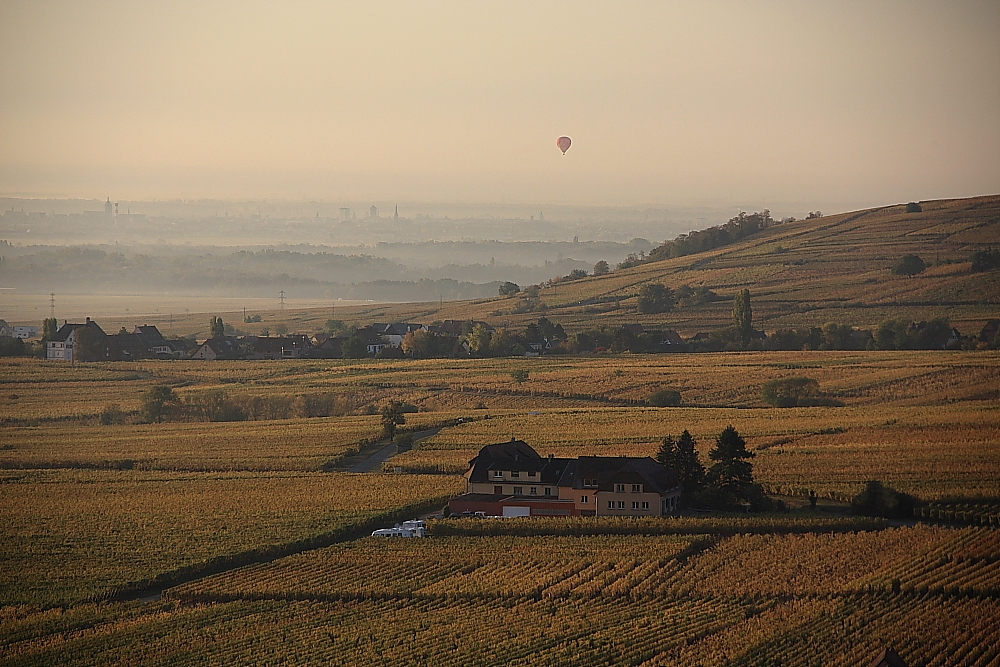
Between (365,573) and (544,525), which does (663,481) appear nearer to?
(544,525)

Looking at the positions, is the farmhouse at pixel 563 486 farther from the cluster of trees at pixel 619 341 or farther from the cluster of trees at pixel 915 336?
the cluster of trees at pixel 915 336

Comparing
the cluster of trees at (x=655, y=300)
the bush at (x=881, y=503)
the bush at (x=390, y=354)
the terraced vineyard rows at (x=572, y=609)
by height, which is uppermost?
the cluster of trees at (x=655, y=300)

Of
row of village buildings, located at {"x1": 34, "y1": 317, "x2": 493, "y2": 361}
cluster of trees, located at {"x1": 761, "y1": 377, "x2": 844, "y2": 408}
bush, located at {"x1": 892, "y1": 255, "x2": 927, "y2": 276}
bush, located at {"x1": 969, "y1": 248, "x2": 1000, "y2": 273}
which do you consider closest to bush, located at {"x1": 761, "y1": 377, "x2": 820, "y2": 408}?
cluster of trees, located at {"x1": 761, "y1": 377, "x2": 844, "y2": 408}

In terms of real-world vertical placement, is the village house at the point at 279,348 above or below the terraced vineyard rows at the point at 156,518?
above

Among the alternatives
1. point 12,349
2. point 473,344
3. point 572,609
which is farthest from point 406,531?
point 12,349

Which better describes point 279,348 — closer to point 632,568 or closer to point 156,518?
point 156,518

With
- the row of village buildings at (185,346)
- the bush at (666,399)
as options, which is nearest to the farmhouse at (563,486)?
the bush at (666,399)

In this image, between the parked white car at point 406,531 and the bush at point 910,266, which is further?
the bush at point 910,266

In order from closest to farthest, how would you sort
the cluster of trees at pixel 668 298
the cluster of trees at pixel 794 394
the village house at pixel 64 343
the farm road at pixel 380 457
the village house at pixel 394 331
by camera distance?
the farm road at pixel 380 457 → the cluster of trees at pixel 794 394 → the village house at pixel 64 343 → the village house at pixel 394 331 → the cluster of trees at pixel 668 298

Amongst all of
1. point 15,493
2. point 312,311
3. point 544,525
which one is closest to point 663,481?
point 544,525
